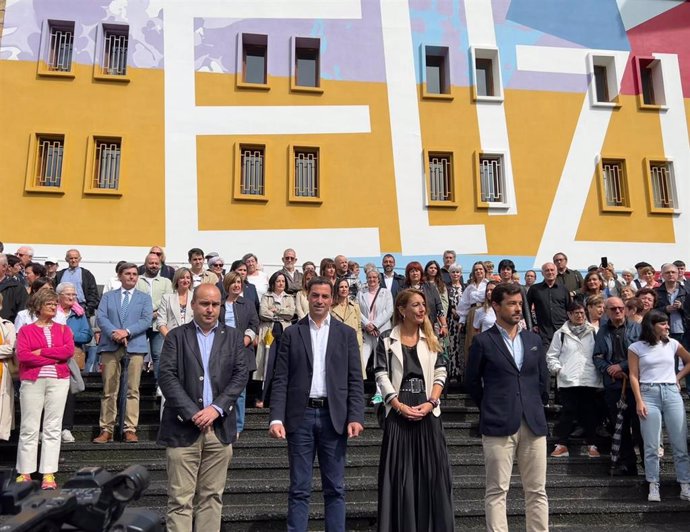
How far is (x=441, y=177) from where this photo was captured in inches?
552

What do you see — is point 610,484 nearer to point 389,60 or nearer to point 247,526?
point 247,526

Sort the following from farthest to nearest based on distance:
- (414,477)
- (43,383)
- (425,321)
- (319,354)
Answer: (43,383) → (425,321) → (319,354) → (414,477)

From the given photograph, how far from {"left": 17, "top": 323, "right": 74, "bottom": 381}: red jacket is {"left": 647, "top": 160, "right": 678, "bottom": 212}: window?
13.9 meters

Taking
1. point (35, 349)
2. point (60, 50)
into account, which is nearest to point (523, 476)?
point (35, 349)

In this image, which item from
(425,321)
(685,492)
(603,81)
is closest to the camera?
(425,321)

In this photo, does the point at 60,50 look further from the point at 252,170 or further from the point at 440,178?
the point at 440,178

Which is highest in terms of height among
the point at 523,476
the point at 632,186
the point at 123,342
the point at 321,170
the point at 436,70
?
the point at 436,70

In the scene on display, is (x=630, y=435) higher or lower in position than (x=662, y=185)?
lower

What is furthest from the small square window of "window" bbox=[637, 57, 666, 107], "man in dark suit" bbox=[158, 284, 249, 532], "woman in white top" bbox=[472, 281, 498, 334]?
"man in dark suit" bbox=[158, 284, 249, 532]

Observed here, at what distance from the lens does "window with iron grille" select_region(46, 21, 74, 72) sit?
43.9 feet

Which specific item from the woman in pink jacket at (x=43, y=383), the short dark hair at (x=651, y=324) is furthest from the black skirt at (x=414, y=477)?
the woman in pink jacket at (x=43, y=383)

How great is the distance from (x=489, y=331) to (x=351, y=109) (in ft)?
34.1

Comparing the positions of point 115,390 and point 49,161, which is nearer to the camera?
point 115,390

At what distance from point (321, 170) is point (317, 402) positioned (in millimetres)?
9879
